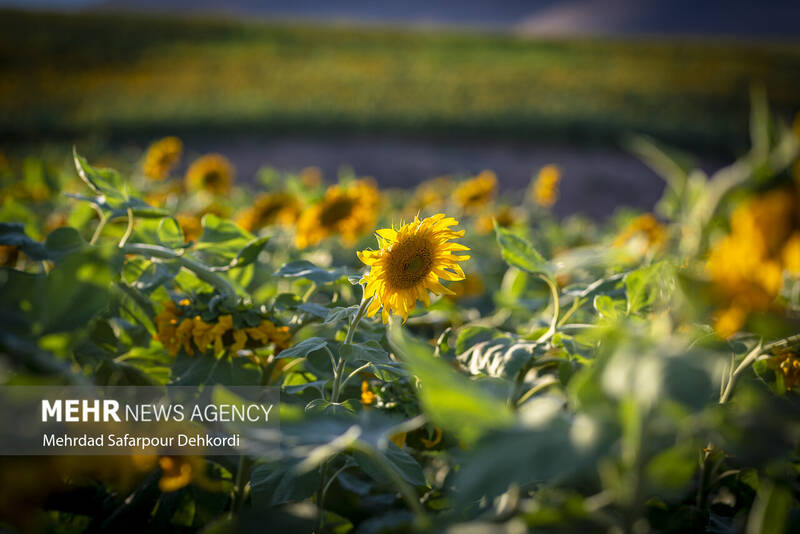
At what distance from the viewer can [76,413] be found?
2.53 feet

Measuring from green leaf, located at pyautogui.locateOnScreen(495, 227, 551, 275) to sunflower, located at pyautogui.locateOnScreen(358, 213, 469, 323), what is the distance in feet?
0.31

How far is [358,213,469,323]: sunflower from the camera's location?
2.92 ft

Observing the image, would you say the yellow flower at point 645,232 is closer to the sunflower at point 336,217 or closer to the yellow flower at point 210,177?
the sunflower at point 336,217

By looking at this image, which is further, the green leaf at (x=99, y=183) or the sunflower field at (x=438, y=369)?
the green leaf at (x=99, y=183)

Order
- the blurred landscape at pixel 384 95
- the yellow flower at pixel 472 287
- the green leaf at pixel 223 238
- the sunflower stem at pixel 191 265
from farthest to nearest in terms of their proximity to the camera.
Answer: the blurred landscape at pixel 384 95 → the yellow flower at pixel 472 287 → the green leaf at pixel 223 238 → the sunflower stem at pixel 191 265

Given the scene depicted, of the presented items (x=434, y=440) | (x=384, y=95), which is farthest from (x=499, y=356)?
(x=384, y=95)

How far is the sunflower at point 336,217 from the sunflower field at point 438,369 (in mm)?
221

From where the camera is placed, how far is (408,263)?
0.91 meters

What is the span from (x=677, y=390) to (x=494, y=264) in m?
2.02

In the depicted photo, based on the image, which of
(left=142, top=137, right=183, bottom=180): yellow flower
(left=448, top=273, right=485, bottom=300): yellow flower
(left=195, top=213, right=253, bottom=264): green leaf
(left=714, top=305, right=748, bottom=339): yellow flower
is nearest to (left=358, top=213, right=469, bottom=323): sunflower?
(left=195, top=213, right=253, bottom=264): green leaf

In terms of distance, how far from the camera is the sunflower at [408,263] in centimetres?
89

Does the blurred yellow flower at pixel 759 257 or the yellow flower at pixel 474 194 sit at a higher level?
the yellow flower at pixel 474 194

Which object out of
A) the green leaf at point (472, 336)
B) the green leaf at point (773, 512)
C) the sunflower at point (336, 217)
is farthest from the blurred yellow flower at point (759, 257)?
the sunflower at point (336, 217)

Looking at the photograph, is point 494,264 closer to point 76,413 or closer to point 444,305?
point 444,305
